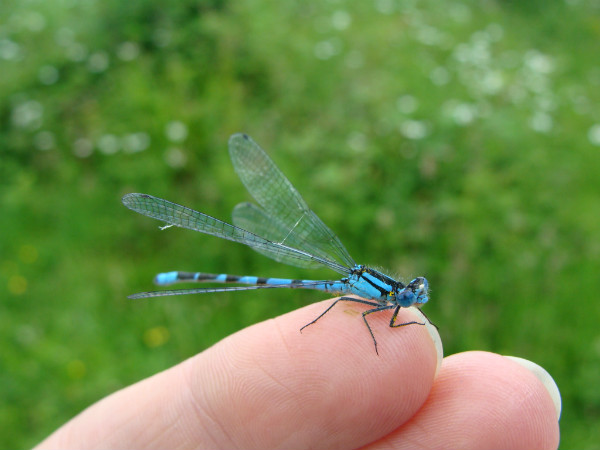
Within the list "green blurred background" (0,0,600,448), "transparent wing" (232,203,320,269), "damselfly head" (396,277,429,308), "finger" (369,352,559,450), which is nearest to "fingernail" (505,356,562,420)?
"finger" (369,352,559,450)

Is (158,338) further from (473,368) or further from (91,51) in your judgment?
(91,51)

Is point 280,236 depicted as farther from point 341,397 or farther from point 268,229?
point 341,397

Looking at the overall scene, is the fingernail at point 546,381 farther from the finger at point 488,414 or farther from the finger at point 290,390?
the finger at point 290,390

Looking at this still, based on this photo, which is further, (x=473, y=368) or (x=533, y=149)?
(x=533, y=149)

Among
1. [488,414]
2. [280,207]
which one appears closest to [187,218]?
[280,207]

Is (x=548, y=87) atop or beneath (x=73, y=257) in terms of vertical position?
atop

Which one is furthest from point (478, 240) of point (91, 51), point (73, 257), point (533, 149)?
point (91, 51)

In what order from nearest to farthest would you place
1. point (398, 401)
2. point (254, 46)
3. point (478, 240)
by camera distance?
1. point (398, 401)
2. point (478, 240)
3. point (254, 46)
